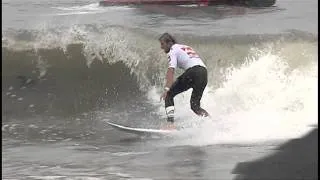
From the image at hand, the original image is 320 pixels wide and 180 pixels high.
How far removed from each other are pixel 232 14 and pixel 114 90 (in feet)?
47.8

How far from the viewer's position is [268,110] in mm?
11945

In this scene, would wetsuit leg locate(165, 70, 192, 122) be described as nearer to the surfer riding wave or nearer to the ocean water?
the surfer riding wave

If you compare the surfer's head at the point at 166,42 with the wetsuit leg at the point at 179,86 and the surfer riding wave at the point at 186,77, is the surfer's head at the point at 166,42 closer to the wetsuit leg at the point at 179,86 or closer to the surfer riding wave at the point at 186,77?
the surfer riding wave at the point at 186,77

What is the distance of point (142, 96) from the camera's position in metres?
14.6

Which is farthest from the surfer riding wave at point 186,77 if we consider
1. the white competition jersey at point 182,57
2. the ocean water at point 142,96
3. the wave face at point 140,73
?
the wave face at point 140,73

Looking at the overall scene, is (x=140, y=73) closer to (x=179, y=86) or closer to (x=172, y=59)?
(x=179, y=86)

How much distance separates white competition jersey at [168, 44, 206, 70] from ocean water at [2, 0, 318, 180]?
35.0 inches

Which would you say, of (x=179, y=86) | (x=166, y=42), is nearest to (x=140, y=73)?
(x=179, y=86)

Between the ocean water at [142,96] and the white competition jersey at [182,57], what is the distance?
35.0 inches

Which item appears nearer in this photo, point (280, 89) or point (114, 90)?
point (280, 89)

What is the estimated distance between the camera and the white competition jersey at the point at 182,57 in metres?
10.7

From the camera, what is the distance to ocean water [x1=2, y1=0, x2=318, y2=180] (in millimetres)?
8781

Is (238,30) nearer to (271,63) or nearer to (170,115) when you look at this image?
(271,63)

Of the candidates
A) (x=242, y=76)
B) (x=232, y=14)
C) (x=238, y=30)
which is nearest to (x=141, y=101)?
(x=242, y=76)
